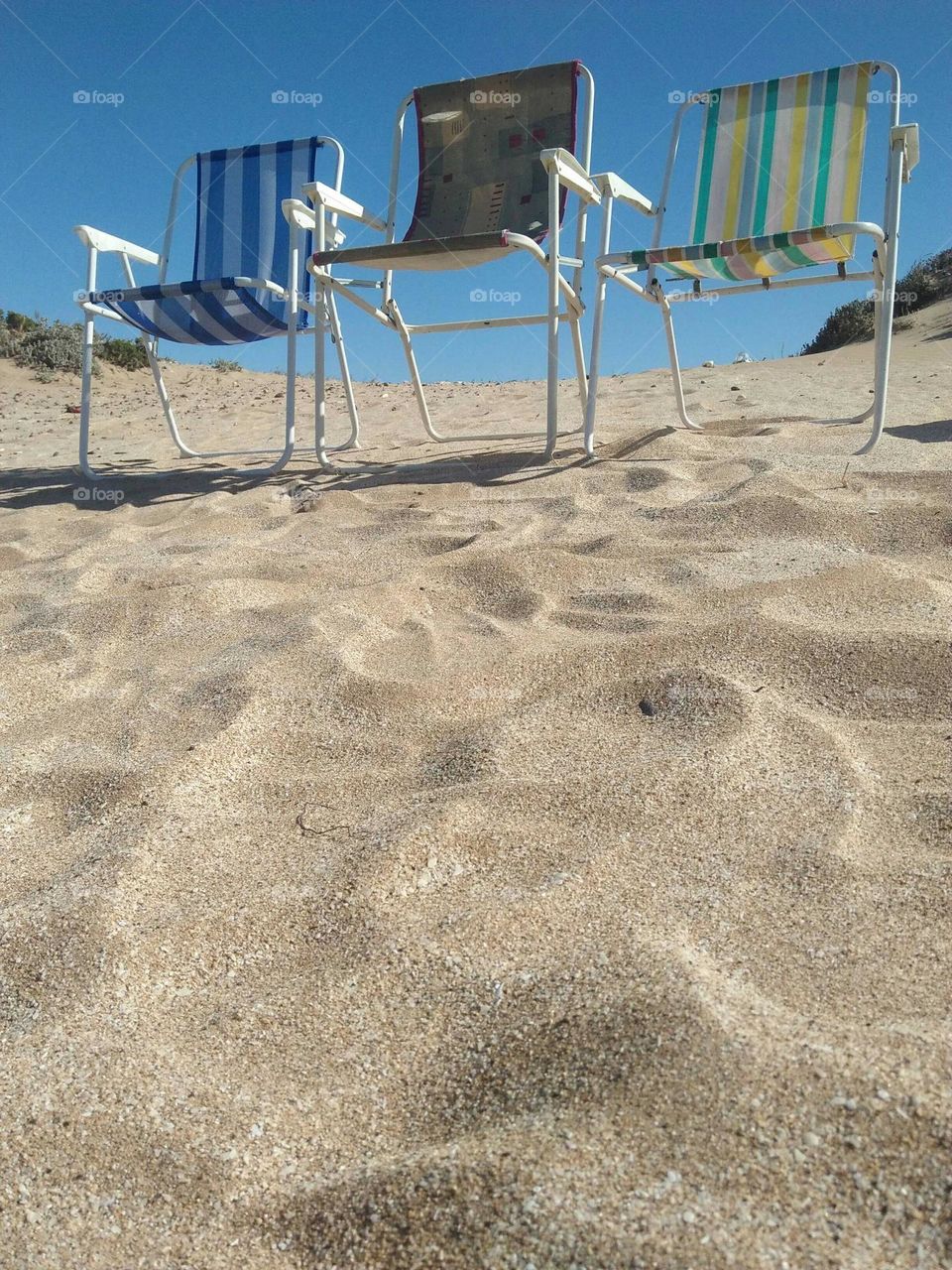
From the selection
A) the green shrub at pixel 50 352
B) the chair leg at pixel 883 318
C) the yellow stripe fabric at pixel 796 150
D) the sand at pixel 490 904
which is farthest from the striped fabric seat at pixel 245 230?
the green shrub at pixel 50 352

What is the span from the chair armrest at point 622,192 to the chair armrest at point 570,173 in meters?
0.04

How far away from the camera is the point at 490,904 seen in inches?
46.5

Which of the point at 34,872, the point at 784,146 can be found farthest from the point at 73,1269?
the point at 784,146

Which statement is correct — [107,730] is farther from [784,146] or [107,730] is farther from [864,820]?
[784,146]

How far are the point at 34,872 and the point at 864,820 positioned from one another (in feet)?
3.60

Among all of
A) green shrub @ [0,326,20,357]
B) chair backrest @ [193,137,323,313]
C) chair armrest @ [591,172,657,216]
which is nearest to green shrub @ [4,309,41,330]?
green shrub @ [0,326,20,357]

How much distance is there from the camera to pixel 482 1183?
806 mm

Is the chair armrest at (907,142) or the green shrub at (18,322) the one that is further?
the green shrub at (18,322)

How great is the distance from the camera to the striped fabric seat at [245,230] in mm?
3979

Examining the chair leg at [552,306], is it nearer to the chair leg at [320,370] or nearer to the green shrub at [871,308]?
the chair leg at [320,370]

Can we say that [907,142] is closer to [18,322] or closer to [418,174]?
[418,174]

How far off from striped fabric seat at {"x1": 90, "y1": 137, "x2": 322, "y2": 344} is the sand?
175cm

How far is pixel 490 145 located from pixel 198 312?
1.47 metres

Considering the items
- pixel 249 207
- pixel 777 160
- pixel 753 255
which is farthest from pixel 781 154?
pixel 249 207
